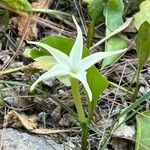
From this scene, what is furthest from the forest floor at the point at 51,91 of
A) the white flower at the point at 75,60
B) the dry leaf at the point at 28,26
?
the white flower at the point at 75,60

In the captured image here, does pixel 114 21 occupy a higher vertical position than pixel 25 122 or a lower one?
higher

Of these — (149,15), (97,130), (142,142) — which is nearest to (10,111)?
(97,130)

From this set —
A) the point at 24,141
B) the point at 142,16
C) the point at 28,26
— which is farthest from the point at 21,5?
the point at 24,141

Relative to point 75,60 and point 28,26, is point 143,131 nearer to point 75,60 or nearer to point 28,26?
point 75,60

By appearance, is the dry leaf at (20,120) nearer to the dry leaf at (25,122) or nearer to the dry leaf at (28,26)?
the dry leaf at (25,122)

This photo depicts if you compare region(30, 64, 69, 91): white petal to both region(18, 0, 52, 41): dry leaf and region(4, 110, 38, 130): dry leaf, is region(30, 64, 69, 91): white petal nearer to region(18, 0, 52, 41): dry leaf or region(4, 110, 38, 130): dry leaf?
region(4, 110, 38, 130): dry leaf

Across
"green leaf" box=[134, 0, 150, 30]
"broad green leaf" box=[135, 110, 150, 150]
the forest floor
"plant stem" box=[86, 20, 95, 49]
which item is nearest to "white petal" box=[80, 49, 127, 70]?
the forest floor

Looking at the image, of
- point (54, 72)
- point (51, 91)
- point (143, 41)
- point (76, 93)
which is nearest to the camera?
point (54, 72)
